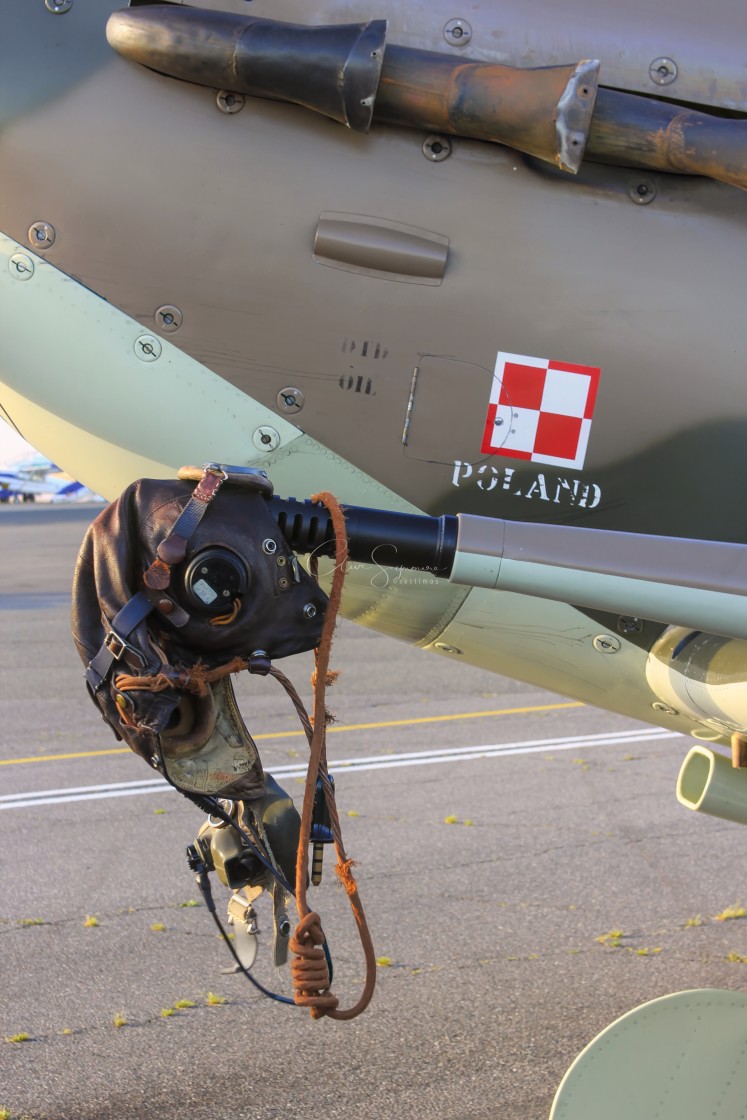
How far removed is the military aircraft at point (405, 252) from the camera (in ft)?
9.41

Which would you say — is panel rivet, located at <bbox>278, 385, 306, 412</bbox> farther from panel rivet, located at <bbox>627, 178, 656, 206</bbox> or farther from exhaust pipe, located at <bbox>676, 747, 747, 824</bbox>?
exhaust pipe, located at <bbox>676, 747, 747, 824</bbox>

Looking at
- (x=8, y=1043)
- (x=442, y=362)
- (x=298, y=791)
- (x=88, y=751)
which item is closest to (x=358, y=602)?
(x=442, y=362)

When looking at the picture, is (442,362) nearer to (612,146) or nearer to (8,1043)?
(612,146)

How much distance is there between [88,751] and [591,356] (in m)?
6.26

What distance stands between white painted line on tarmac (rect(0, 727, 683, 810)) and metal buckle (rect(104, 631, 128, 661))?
16.0ft

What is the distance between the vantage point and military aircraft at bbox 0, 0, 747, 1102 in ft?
9.41

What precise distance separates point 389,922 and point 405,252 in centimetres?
358

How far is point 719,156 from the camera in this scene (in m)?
2.71

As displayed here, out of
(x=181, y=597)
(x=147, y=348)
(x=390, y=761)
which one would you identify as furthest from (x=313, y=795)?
(x=390, y=761)

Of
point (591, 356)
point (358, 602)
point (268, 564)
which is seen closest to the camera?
point (268, 564)

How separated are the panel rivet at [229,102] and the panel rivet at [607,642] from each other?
1710 mm

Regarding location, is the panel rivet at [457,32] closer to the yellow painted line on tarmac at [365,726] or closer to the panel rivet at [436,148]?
the panel rivet at [436,148]

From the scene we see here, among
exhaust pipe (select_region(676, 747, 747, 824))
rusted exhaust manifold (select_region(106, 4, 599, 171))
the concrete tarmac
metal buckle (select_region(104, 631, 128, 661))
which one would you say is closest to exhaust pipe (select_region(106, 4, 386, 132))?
rusted exhaust manifold (select_region(106, 4, 599, 171))

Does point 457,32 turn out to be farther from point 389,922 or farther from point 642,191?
point 389,922
